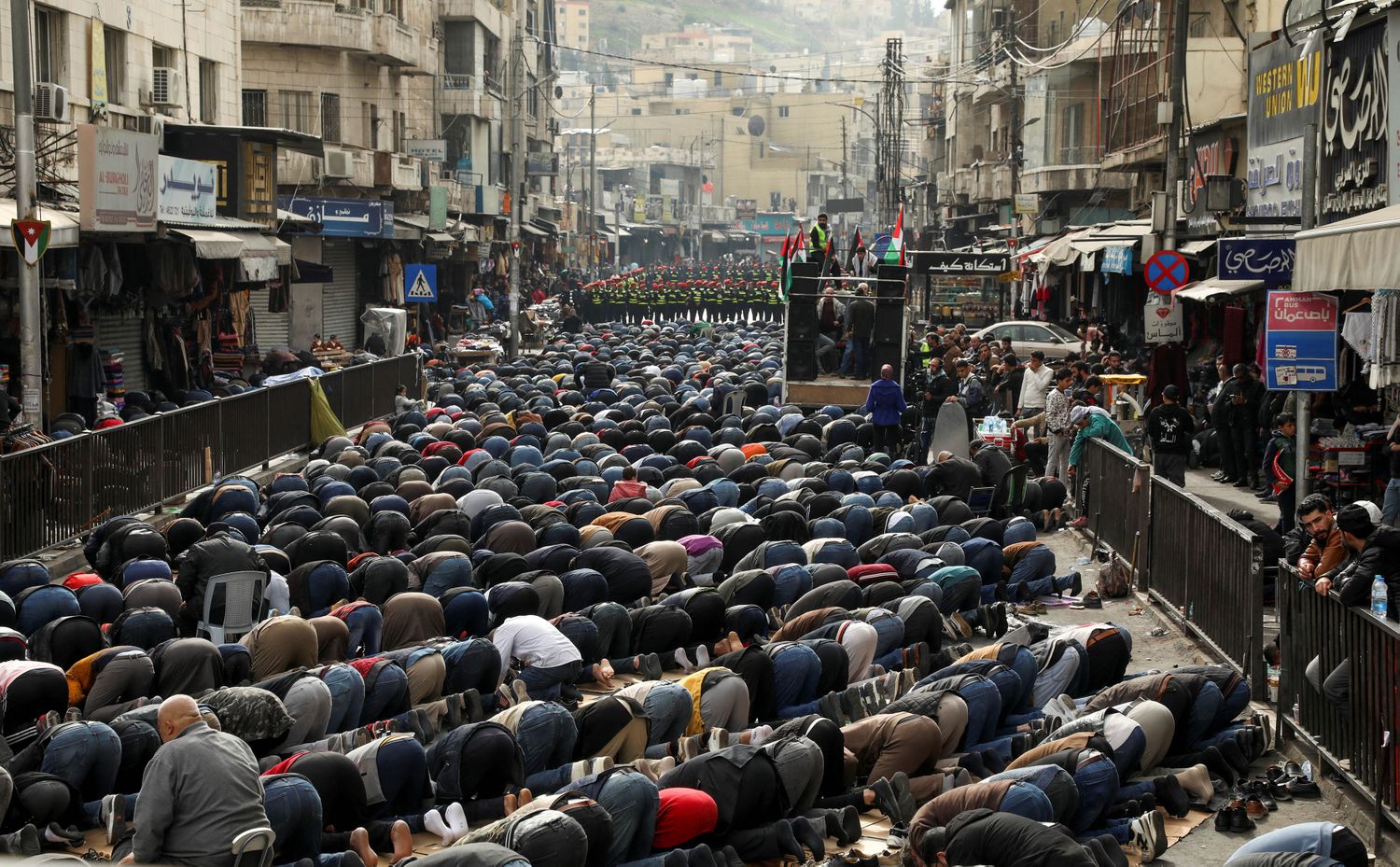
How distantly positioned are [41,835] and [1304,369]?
9809mm

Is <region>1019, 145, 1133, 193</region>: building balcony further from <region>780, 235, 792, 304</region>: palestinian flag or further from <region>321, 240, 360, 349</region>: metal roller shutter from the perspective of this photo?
<region>321, 240, 360, 349</region>: metal roller shutter

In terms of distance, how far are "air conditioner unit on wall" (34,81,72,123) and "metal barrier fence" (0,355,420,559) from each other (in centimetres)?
466

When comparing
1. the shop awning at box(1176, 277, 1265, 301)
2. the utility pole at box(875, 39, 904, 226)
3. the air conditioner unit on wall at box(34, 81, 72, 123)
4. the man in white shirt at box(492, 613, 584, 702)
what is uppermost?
the utility pole at box(875, 39, 904, 226)

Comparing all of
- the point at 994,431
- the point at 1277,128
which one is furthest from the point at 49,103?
the point at 1277,128

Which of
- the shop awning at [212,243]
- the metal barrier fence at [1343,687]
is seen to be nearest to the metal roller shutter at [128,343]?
the shop awning at [212,243]

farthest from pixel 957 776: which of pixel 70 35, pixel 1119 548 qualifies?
pixel 70 35

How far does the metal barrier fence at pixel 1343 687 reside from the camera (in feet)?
29.7

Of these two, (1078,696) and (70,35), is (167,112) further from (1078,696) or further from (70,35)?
(1078,696)

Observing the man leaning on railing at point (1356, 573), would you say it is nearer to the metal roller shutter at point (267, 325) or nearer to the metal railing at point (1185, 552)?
the metal railing at point (1185, 552)

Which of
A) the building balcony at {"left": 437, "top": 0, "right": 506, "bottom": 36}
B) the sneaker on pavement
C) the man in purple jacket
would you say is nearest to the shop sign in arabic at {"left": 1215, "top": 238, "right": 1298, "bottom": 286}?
the man in purple jacket

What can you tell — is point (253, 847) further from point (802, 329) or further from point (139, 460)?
point (802, 329)

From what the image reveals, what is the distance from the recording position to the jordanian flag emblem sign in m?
17.5

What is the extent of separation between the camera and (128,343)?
2709cm

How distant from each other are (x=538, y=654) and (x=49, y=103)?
1388 cm
